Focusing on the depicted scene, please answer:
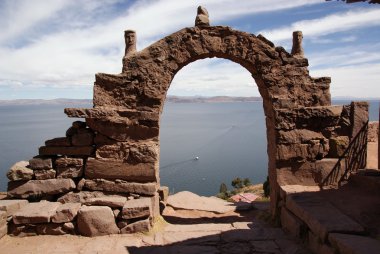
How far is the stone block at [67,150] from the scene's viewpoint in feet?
21.3

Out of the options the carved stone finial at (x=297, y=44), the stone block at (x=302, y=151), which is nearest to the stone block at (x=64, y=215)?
the stone block at (x=302, y=151)

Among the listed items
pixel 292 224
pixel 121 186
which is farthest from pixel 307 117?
pixel 121 186

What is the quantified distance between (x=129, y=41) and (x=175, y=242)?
373cm

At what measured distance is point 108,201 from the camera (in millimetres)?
6109

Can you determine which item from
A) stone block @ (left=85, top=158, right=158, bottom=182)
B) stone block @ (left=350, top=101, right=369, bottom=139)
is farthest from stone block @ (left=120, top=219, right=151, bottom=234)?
stone block @ (left=350, top=101, right=369, bottom=139)

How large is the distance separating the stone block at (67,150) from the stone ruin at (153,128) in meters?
0.02

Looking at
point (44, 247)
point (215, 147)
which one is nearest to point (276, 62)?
point (44, 247)

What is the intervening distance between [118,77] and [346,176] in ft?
15.4

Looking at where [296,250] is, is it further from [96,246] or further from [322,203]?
[96,246]

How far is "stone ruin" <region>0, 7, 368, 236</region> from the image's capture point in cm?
643

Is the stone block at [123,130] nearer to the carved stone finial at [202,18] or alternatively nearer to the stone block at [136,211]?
the stone block at [136,211]

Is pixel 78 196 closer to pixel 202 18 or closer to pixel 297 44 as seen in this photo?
pixel 202 18

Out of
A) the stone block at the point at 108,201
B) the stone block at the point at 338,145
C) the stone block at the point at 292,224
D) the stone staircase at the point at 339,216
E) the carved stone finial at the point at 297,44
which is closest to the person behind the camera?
the stone staircase at the point at 339,216

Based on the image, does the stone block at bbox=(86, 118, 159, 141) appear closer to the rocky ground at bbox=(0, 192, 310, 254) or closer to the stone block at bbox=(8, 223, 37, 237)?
the rocky ground at bbox=(0, 192, 310, 254)
